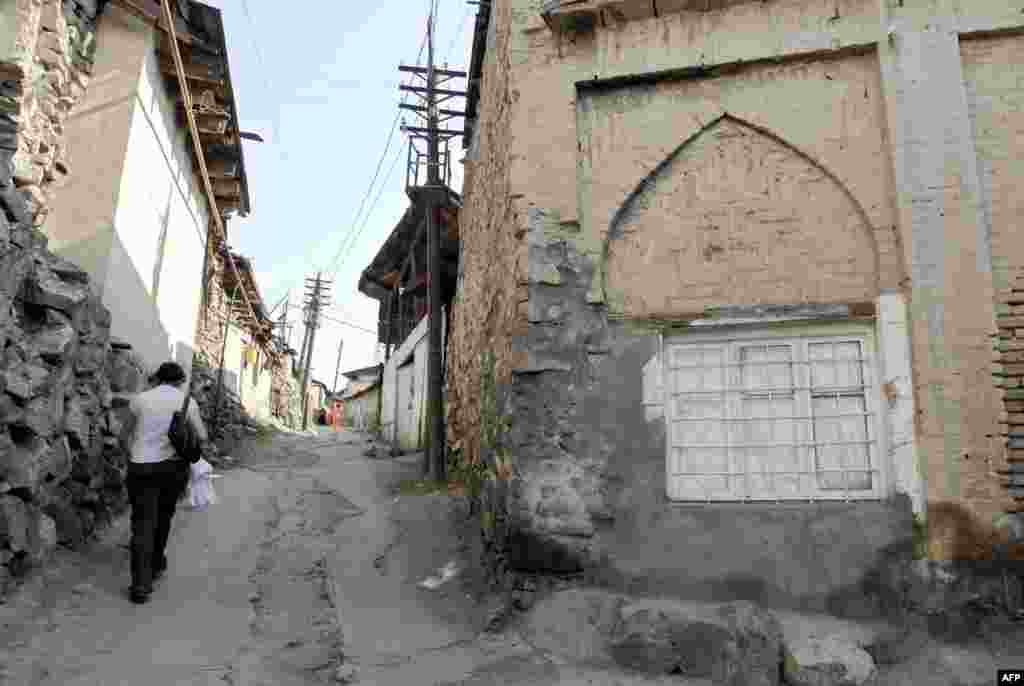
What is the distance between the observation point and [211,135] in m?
10.4

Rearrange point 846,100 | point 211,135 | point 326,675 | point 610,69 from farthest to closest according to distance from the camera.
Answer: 1. point 211,135
2. point 610,69
3. point 846,100
4. point 326,675

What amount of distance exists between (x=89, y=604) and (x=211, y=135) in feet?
23.7

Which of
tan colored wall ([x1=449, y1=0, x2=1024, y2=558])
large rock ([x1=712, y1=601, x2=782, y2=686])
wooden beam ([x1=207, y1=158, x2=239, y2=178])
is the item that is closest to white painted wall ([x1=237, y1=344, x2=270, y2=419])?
wooden beam ([x1=207, y1=158, x2=239, y2=178])

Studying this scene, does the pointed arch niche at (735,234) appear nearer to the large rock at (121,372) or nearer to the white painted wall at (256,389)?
the large rock at (121,372)

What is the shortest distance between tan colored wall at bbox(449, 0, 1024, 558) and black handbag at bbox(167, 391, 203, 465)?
258cm

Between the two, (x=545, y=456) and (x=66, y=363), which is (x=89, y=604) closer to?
(x=66, y=363)

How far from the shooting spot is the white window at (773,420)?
541 centimetres

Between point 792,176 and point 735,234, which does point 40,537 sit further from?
point 792,176

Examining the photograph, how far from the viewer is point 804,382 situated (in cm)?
557

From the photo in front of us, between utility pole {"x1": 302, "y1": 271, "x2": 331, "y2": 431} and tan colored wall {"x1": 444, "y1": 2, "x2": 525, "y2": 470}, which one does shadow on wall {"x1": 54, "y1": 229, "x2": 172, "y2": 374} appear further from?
utility pole {"x1": 302, "y1": 271, "x2": 331, "y2": 431}

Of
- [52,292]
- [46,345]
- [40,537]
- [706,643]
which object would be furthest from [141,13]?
[706,643]

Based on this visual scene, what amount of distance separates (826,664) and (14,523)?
16.9 ft

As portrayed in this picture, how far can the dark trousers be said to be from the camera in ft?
17.6

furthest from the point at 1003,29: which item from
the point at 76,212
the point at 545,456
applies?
the point at 76,212
